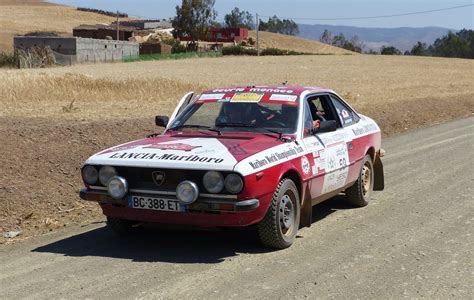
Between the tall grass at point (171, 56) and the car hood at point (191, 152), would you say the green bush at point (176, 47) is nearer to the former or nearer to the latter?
the tall grass at point (171, 56)

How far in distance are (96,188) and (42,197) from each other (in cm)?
230

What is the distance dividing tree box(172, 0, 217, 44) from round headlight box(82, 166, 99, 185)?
124m

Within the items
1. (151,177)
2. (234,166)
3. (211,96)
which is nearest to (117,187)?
(151,177)

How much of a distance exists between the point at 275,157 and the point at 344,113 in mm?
2328

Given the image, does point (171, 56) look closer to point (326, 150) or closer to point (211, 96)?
point (211, 96)

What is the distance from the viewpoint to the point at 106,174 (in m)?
6.25

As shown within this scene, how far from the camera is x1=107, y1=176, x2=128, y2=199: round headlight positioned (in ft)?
20.0

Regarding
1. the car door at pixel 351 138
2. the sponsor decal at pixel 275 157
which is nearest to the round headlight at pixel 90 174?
the sponsor decal at pixel 275 157

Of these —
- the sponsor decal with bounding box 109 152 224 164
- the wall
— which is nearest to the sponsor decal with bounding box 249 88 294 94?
the sponsor decal with bounding box 109 152 224 164

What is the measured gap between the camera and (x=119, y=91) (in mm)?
23188

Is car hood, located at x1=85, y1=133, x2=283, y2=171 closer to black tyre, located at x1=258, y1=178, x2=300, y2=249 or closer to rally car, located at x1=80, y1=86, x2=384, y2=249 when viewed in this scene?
rally car, located at x1=80, y1=86, x2=384, y2=249

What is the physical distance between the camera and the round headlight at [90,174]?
632 cm

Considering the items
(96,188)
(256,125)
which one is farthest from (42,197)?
(256,125)

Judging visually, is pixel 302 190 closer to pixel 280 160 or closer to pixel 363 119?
pixel 280 160
